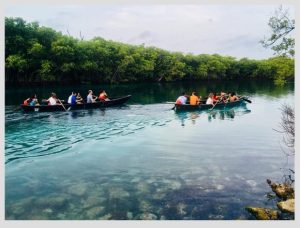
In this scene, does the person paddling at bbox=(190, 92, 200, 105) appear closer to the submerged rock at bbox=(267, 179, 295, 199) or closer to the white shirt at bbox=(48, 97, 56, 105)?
the white shirt at bbox=(48, 97, 56, 105)

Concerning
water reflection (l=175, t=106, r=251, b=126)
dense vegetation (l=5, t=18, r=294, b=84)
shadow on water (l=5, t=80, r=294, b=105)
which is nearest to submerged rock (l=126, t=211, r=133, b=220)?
water reflection (l=175, t=106, r=251, b=126)

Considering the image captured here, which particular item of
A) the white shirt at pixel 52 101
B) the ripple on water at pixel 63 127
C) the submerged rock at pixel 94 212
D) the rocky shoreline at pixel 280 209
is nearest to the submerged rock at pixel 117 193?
the submerged rock at pixel 94 212

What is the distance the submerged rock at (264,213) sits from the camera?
348 inches

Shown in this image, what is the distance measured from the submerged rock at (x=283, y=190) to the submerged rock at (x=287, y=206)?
56 centimetres

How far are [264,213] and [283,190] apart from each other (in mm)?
1745

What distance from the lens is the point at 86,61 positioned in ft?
181

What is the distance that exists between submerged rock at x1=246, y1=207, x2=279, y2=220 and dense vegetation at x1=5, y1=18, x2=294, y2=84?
17.3m

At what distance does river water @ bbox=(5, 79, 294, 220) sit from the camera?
9445mm

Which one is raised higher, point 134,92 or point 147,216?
point 134,92

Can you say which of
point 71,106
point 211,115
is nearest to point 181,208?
point 211,115

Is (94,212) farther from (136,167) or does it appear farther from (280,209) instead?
(280,209)

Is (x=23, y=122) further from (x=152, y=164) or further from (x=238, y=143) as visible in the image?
(x=238, y=143)

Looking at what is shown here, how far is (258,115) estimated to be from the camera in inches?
1035

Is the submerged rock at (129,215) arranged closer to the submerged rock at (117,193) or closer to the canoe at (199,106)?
the submerged rock at (117,193)
